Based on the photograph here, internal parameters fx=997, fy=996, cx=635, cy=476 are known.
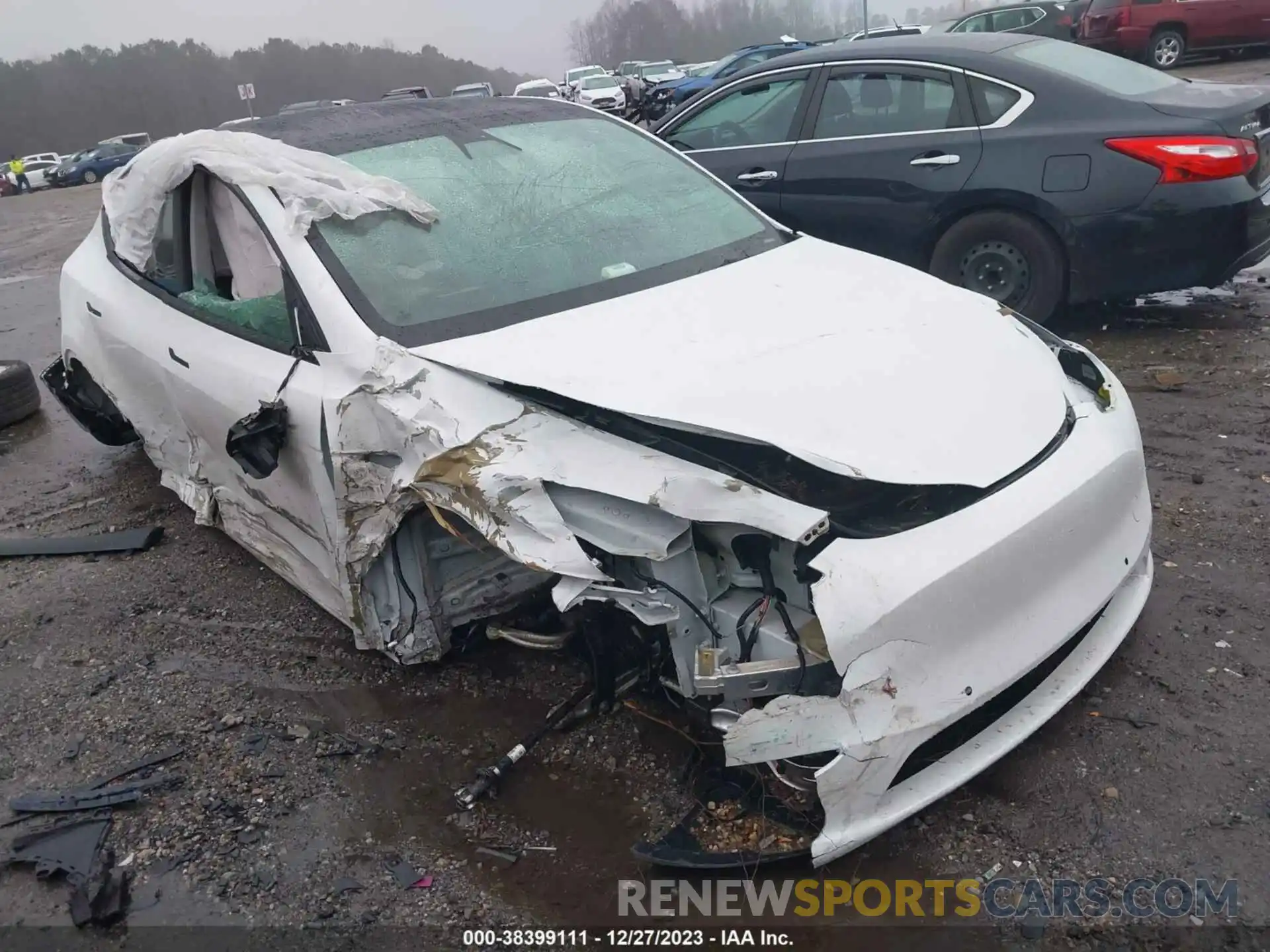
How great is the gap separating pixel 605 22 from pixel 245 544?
79382 mm

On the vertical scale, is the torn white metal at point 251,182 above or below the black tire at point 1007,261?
above

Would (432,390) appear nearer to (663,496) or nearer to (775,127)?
(663,496)

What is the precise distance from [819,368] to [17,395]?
568cm

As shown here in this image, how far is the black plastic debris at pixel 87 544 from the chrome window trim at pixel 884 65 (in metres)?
3.34

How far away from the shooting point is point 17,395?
6273 mm

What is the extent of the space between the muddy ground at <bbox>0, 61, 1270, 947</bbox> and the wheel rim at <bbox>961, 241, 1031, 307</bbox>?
142cm

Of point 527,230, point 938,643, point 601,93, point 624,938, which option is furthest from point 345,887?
point 601,93

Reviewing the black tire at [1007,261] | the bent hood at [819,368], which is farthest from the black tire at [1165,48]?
the bent hood at [819,368]

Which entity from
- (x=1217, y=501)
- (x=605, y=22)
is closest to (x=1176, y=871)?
(x=1217, y=501)

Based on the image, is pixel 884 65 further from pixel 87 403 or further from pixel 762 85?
pixel 87 403

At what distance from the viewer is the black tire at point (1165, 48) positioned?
15422 millimetres

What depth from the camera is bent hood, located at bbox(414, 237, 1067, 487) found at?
7.99 feet

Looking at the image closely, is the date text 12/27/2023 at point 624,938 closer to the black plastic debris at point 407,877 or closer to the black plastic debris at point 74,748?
the black plastic debris at point 407,877

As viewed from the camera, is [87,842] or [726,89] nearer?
[87,842]
